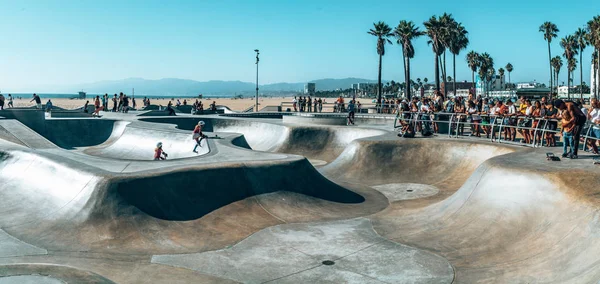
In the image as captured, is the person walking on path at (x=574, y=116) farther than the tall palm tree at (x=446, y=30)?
No

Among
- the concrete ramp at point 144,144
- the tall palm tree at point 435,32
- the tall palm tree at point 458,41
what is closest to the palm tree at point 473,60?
the tall palm tree at point 458,41

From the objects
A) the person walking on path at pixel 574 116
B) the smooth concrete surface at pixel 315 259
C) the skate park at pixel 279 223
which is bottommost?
the smooth concrete surface at pixel 315 259

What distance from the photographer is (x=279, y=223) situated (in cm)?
1158

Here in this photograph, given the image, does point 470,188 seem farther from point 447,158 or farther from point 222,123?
point 222,123

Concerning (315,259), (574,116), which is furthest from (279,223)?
(574,116)

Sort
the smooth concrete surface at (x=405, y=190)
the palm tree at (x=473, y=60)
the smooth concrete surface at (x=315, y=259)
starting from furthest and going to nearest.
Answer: the palm tree at (x=473, y=60), the smooth concrete surface at (x=405, y=190), the smooth concrete surface at (x=315, y=259)

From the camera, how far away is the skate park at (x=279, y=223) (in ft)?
27.5

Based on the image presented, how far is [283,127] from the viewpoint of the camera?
1041 inches

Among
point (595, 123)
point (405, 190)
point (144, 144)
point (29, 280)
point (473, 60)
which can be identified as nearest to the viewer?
point (29, 280)

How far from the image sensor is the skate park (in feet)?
27.5

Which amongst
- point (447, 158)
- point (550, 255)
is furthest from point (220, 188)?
point (447, 158)

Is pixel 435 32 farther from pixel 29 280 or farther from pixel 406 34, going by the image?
pixel 29 280

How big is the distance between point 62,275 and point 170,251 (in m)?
2.62

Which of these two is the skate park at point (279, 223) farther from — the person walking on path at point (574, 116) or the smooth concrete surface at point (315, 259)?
the person walking on path at point (574, 116)
